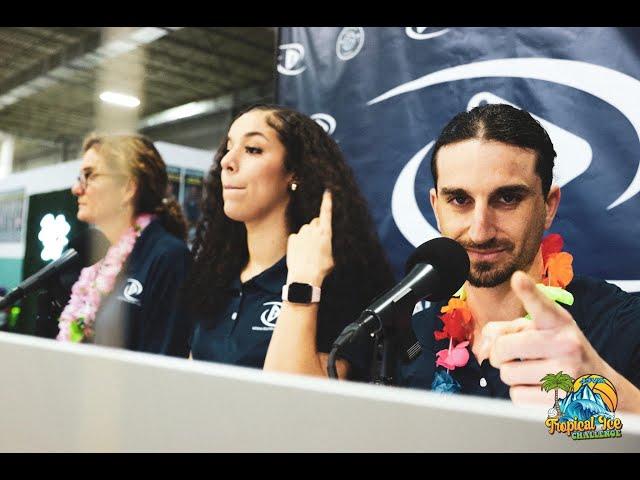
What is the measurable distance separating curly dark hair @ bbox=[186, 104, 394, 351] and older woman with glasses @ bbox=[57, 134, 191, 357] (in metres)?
0.16

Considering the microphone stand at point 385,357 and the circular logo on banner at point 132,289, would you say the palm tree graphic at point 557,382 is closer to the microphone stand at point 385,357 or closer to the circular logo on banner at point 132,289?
the microphone stand at point 385,357

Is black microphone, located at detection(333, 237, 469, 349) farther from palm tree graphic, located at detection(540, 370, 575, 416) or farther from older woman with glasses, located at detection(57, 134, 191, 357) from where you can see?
older woman with glasses, located at detection(57, 134, 191, 357)

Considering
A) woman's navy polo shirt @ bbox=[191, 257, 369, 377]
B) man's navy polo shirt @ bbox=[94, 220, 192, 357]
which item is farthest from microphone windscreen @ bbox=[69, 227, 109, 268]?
woman's navy polo shirt @ bbox=[191, 257, 369, 377]

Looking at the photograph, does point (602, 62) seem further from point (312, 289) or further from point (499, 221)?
point (312, 289)

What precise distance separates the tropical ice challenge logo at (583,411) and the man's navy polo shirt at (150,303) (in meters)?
1.41

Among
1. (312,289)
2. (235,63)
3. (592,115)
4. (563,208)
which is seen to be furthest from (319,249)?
(235,63)

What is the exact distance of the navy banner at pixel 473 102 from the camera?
1.23 m

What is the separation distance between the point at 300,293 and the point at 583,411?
102cm

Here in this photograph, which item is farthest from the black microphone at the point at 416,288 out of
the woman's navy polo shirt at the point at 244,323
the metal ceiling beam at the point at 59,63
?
the metal ceiling beam at the point at 59,63

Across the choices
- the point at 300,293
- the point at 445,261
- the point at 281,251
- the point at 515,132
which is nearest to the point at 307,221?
the point at 281,251

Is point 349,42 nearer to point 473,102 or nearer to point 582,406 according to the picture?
point 473,102

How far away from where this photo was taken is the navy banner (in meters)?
1.23

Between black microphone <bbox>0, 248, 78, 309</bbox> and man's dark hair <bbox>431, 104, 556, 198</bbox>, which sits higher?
man's dark hair <bbox>431, 104, 556, 198</bbox>

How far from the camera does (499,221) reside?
4.10 feet
